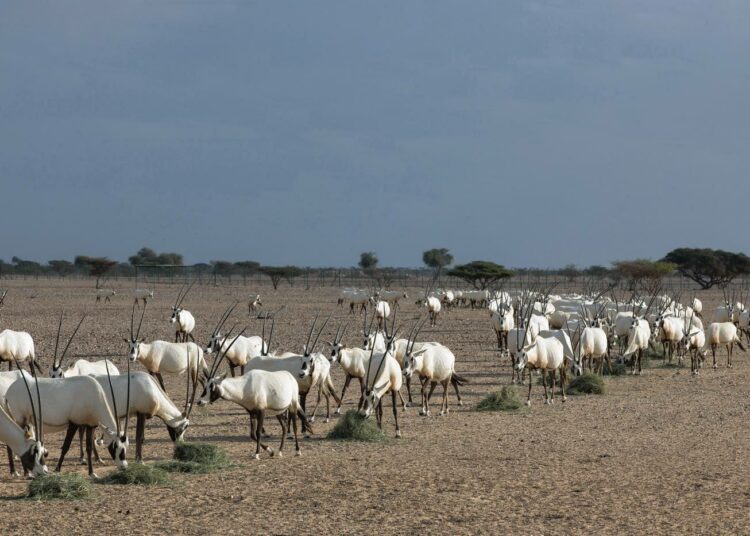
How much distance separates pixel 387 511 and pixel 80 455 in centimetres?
452

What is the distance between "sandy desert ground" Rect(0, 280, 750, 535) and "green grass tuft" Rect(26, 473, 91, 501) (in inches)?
5.4

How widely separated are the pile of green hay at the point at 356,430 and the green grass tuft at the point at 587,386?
6295mm

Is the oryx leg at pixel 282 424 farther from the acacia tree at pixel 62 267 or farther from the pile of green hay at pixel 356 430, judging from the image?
the acacia tree at pixel 62 267

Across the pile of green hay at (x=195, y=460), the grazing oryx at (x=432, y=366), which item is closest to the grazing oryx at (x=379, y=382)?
the grazing oryx at (x=432, y=366)

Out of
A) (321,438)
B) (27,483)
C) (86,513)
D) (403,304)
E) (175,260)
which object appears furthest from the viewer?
(175,260)

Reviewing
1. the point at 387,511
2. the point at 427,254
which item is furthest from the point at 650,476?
the point at 427,254

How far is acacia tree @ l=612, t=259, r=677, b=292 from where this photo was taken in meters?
67.5

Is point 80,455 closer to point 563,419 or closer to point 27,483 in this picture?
point 27,483

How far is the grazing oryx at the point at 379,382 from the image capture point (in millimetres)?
12570

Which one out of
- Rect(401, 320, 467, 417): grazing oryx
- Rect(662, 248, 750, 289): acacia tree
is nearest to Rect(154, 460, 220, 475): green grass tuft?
Rect(401, 320, 467, 417): grazing oryx

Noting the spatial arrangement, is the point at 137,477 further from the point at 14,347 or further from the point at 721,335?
the point at 721,335

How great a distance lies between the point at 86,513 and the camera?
27.7 feet

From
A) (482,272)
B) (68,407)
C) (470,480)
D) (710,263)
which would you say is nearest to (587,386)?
(470,480)

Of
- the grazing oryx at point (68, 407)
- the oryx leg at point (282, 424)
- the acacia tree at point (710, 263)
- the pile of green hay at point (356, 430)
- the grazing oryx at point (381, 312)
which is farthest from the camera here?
the acacia tree at point (710, 263)
